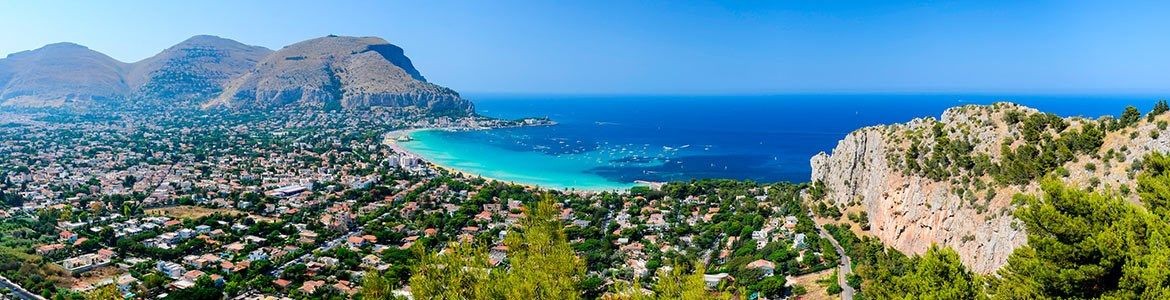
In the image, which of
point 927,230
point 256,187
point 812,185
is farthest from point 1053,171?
point 256,187

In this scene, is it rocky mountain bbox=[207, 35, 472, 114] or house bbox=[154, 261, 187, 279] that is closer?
house bbox=[154, 261, 187, 279]

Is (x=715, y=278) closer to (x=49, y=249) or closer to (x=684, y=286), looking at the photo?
(x=684, y=286)

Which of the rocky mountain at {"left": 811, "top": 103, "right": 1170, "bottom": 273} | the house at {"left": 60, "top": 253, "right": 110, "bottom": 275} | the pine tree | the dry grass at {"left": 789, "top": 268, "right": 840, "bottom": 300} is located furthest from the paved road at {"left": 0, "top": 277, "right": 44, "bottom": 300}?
the rocky mountain at {"left": 811, "top": 103, "right": 1170, "bottom": 273}

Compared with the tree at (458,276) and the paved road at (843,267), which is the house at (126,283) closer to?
the tree at (458,276)

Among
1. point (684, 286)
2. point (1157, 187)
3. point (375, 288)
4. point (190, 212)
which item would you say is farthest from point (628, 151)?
point (1157, 187)

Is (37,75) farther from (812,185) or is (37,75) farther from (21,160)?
(812,185)

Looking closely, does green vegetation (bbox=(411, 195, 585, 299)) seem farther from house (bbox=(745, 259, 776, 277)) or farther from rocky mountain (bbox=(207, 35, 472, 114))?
rocky mountain (bbox=(207, 35, 472, 114))

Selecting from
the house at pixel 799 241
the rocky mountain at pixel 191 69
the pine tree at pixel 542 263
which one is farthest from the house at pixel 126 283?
the rocky mountain at pixel 191 69
